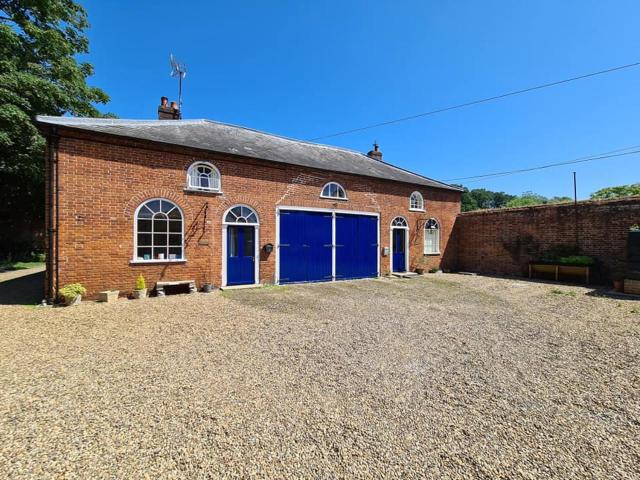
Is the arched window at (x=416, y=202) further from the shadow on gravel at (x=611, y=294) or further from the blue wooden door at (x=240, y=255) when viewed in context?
the blue wooden door at (x=240, y=255)

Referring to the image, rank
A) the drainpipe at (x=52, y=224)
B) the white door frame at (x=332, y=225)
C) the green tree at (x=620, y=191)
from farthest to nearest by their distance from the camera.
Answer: the green tree at (x=620, y=191) → the white door frame at (x=332, y=225) → the drainpipe at (x=52, y=224)

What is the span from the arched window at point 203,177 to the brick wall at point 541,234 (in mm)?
12224

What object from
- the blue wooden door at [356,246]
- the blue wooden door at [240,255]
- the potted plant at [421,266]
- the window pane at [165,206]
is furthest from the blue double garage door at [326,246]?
the window pane at [165,206]

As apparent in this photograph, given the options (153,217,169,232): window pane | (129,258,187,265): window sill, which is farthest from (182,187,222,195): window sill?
(129,258,187,265): window sill

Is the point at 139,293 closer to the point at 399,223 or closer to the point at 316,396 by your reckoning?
the point at 316,396

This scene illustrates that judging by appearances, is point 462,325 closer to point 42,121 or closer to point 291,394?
point 291,394

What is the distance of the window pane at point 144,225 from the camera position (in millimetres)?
7746

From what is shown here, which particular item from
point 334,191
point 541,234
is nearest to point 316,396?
point 334,191

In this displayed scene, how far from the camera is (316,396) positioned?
2.96m

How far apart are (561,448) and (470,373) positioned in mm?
1284

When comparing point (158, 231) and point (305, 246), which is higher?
point (158, 231)

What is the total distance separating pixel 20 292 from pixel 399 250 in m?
13.7

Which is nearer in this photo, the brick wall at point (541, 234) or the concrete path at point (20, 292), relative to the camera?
the concrete path at point (20, 292)

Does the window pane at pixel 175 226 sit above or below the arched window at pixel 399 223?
below
